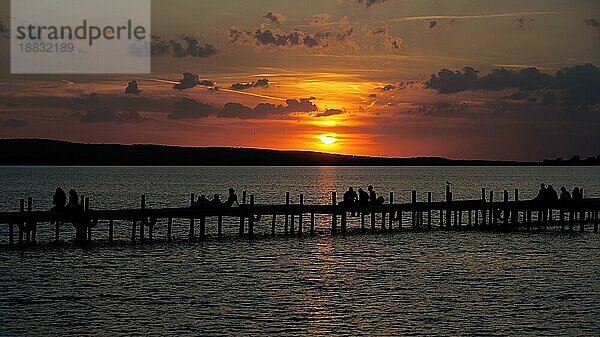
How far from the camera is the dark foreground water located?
23.8 meters

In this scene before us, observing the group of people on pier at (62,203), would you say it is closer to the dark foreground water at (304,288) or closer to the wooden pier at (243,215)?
the wooden pier at (243,215)

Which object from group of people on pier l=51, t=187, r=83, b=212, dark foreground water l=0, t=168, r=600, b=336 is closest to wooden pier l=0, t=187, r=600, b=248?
group of people on pier l=51, t=187, r=83, b=212

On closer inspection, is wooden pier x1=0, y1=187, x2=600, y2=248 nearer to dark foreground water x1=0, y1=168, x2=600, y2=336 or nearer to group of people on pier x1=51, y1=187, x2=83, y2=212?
group of people on pier x1=51, y1=187, x2=83, y2=212

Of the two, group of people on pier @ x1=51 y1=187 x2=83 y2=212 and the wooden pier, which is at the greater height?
group of people on pier @ x1=51 y1=187 x2=83 y2=212

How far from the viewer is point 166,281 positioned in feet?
104

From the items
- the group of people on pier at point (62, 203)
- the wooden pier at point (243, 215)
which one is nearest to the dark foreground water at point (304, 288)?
the wooden pier at point (243, 215)

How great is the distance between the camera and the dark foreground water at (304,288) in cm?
2375

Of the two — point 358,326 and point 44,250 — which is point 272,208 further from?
point 358,326

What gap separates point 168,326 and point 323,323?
164 inches

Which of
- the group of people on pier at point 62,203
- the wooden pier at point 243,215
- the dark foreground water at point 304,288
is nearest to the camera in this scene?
the dark foreground water at point 304,288

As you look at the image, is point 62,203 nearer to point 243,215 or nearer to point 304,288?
point 243,215

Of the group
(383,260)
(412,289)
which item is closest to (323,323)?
(412,289)

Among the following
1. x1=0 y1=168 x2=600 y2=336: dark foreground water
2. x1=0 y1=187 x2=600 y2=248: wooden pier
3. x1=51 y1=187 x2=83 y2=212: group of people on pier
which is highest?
x1=51 y1=187 x2=83 y2=212: group of people on pier

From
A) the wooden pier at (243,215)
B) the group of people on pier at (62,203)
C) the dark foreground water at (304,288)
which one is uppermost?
the group of people on pier at (62,203)
